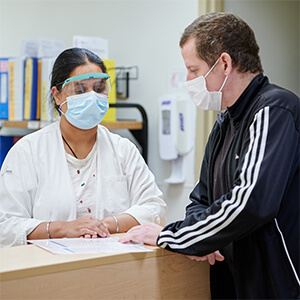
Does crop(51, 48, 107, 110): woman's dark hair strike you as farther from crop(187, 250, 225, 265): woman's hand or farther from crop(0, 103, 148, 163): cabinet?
crop(0, 103, 148, 163): cabinet

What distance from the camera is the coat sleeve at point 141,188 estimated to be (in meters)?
1.79

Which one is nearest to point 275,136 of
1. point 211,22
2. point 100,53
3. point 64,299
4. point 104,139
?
point 211,22

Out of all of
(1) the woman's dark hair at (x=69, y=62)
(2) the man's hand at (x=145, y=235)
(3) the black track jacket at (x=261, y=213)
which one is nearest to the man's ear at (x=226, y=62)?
(3) the black track jacket at (x=261, y=213)

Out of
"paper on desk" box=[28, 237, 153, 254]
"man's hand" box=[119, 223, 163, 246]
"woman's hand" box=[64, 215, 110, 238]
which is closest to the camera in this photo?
"paper on desk" box=[28, 237, 153, 254]

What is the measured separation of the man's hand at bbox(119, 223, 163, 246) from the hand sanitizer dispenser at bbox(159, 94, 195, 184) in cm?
170

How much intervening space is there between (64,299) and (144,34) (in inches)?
98.0

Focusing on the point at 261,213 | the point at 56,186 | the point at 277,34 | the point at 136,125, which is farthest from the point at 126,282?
the point at 277,34

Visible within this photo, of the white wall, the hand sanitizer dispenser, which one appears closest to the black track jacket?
the hand sanitizer dispenser

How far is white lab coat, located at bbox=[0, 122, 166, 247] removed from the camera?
1.64 meters

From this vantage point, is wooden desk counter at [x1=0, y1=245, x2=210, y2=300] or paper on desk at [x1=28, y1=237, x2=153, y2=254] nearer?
wooden desk counter at [x1=0, y1=245, x2=210, y2=300]

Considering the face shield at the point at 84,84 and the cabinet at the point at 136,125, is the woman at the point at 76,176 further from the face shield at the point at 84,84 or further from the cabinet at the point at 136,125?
the cabinet at the point at 136,125

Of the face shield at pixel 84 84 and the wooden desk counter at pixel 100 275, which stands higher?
the face shield at pixel 84 84

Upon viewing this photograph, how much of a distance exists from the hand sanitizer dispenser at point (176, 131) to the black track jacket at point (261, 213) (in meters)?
1.77

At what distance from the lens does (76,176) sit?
1.76m
